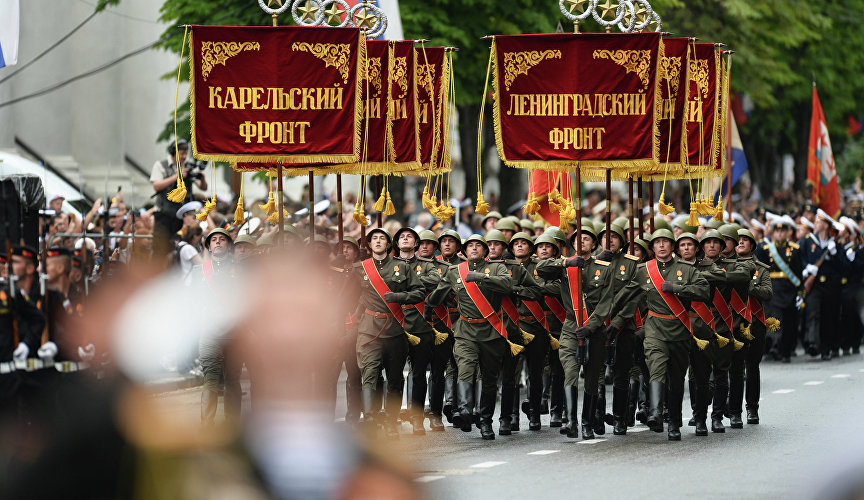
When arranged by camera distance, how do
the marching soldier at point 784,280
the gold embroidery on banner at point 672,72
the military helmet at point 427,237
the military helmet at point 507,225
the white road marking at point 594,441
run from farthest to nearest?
the marching soldier at point 784,280 → the military helmet at point 507,225 → the gold embroidery on banner at point 672,72 → the military helmet at point 427,237 → the white road marking at point 594,441

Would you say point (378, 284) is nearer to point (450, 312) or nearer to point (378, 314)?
point (378, 314)

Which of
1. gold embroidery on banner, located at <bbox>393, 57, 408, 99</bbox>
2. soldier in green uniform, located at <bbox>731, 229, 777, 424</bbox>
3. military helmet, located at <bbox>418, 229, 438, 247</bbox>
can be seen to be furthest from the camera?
gold embroidery on banner, located at <bbox>393, 57, 408, 99</bbox>

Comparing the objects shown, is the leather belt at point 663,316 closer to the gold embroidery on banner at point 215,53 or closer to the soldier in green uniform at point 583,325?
the soldier in green uniform at point 583,325

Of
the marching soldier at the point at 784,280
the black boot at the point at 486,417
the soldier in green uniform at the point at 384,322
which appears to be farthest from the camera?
the marching soldier at the point at 784,280

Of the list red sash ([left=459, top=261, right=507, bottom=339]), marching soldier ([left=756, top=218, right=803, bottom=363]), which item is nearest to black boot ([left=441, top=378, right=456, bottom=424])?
red sash ([left=459, top=261, right=507, bottom=339])

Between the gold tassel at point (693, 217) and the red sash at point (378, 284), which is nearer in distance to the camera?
the red sash at point (378, 284)

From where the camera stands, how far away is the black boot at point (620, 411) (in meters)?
14.9

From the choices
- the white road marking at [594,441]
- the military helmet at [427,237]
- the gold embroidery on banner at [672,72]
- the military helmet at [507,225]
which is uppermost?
the gold embroidery on banner at [672,72]

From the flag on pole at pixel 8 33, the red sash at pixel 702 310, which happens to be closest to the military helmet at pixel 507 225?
the red sash at pixel 702 310

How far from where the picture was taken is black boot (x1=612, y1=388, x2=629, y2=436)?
14.9m

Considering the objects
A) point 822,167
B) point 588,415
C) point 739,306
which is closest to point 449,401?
point 588,415

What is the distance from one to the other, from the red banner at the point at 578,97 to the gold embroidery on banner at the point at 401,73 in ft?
5.47

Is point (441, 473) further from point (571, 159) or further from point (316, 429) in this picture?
point (316, 429)

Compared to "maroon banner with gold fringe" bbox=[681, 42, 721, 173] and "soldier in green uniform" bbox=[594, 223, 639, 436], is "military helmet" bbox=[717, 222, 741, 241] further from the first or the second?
"soldier in green uniform" bbox=[594, 223, 639, 436]
